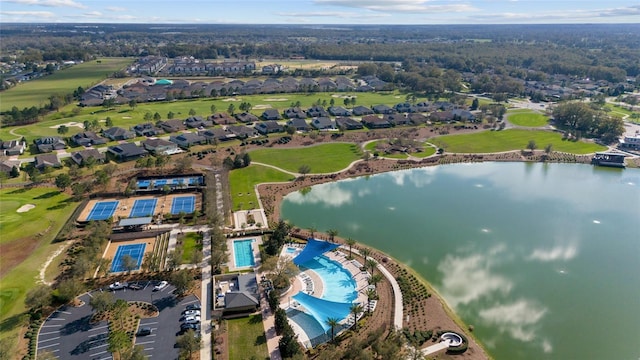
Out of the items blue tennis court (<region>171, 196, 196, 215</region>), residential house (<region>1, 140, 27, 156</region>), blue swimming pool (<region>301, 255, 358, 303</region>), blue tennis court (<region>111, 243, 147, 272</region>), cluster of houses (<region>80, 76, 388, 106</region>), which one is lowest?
blue tennis court (<region>111, 243, 147, 272</region>)

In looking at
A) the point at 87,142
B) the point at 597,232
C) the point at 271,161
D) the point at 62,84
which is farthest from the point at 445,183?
the point at 62,84

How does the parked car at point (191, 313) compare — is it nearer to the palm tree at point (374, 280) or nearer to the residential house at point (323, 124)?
the palm tree at point (374, 280)

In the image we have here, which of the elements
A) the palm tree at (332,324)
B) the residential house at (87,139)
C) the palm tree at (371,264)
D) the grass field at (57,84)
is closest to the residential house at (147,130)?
the residential house at (87,139)

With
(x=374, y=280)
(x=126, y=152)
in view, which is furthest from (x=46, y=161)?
(x=374, y=280)

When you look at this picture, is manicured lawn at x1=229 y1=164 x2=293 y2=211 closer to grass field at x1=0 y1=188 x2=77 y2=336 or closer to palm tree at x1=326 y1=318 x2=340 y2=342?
grass field at x1=0 y1=188 x2=77 y2=336

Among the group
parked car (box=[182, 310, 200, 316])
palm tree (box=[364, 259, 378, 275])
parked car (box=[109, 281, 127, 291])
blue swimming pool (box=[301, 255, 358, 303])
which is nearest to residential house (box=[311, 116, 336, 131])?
blue swimming pool (box=[301, 255, 358, 303])

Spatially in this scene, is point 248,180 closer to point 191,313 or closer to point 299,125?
point 299,125
